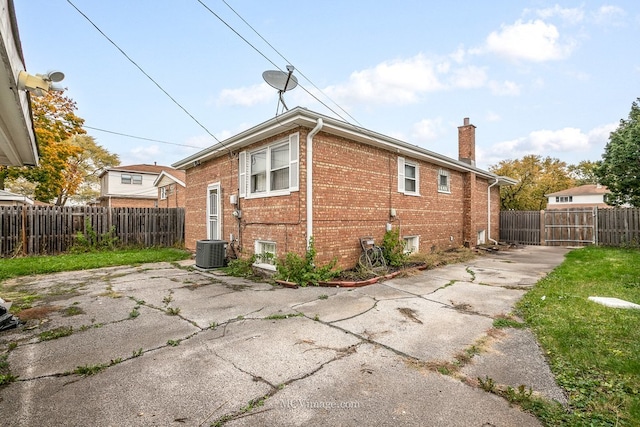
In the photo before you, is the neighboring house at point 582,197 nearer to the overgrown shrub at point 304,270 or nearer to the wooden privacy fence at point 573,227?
the wooden privacy fence at point 573,227

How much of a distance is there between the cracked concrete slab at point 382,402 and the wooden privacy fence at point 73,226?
41.5ft

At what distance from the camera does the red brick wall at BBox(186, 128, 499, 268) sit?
22.6 ft

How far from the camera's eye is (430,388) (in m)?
2.61

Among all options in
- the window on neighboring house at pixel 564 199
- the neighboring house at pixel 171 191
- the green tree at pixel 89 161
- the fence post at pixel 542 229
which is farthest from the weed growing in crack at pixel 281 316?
the window on neighboring house at pixel 564 199

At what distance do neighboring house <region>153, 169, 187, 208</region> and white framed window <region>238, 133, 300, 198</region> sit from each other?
401 inches

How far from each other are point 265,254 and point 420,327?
4.51 metres

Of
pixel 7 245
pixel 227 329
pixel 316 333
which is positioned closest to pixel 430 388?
pixel 316 333

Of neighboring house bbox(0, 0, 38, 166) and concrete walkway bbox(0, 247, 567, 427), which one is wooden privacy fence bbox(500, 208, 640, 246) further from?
neighboring house bbox(0, 0, 38, 166)

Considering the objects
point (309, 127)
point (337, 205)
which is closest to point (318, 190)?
point (337, 205)

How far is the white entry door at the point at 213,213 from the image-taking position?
32.9 ft

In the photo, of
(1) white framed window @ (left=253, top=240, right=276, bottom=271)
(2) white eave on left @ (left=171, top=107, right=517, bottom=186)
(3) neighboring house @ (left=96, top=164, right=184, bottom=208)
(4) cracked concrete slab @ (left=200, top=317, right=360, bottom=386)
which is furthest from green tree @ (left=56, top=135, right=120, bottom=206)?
(4) cracked concrete slab @ (left=200, top=317, right=360, bottom=386)

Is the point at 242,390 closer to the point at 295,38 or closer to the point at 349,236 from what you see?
the point at 349,236

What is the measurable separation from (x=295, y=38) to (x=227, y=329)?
7269mm

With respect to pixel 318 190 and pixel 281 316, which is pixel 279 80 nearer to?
pixel 318 190
